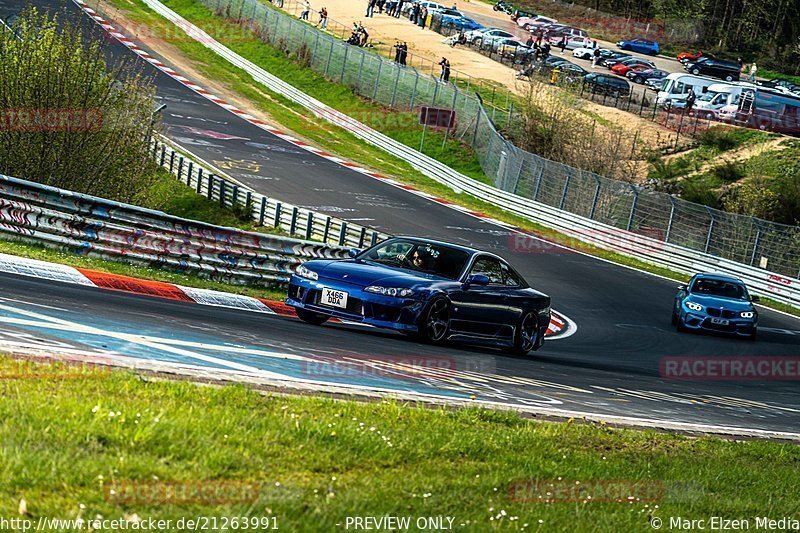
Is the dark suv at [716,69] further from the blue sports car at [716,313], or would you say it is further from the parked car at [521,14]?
the blue sports car at [716,313]

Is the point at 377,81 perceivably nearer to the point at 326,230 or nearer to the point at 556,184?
A: the point at 556,184

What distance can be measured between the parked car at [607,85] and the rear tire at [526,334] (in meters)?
52.3

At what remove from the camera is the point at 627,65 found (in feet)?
260

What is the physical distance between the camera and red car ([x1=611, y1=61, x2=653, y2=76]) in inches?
3061

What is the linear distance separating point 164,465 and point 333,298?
8.16 meters

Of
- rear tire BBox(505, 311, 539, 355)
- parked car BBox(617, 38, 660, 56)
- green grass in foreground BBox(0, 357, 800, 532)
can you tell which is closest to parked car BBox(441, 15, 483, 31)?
parked car BBox(617, 38, 660, 56)

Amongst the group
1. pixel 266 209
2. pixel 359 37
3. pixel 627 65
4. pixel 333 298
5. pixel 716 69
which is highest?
pixel 716 69

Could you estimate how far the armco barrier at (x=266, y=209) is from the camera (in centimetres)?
2586

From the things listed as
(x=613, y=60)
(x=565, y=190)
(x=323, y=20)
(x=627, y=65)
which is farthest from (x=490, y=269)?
(x=613, y=60)

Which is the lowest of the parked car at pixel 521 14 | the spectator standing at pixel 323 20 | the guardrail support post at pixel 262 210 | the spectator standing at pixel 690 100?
the guardrail support post at pixel 262 210

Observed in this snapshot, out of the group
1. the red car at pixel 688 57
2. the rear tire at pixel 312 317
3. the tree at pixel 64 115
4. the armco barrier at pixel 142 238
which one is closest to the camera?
Result: the rear tire at pixel 312 317

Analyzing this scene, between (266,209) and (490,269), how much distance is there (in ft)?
50.4

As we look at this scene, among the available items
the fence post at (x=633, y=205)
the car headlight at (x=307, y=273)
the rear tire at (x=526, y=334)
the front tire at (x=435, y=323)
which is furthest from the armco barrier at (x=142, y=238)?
the fence post at (x=633, y=205)

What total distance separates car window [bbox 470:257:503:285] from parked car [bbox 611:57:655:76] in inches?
2586
